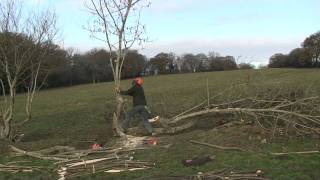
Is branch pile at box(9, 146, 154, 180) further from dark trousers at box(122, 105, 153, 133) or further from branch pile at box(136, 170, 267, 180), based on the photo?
dark trousers at box(122, 105, 153, 133)

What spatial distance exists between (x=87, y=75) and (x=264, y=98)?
69431 millimetres

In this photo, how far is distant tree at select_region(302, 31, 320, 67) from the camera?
245 feet

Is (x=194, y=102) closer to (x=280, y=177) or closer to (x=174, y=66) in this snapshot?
(x=280, y=177)

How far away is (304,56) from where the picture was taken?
77.3 m

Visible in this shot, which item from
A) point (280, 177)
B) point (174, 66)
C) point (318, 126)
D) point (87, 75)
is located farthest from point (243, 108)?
point (174, 66)

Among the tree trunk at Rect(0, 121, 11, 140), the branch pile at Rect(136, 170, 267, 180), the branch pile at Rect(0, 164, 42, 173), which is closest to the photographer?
the branch pile at Rect(136, 170, 267, 180)

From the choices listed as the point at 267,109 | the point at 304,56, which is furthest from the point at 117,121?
the point at 304,56

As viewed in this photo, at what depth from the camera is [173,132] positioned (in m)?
18.6

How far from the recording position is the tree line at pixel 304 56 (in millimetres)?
76025

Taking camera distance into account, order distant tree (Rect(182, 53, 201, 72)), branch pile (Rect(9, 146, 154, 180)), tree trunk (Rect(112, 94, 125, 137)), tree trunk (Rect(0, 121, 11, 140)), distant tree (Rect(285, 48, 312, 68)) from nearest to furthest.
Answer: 1. branch pile (Rect(9, 146, 154, 180))
2. tree trunk (Rect(112, 94, 125, 137))
3. tree trunk (Rect(0, 121, 11, 140))
4. distant tree (Rect(285, 48, 312, 68))
5. distant tree (Rect(182, 53, 201, 72))

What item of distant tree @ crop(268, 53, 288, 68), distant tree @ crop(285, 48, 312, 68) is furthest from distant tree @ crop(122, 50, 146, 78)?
distant tree @ crop(285, 48, 312, 68)

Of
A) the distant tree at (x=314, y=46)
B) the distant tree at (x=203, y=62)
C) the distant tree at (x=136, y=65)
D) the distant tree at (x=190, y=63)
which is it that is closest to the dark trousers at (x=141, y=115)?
the distant tree at (x=136, y=65)

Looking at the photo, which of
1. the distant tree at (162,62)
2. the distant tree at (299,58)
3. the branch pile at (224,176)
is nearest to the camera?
the branch pile at (224,176)

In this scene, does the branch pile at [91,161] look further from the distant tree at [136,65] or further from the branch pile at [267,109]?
the distant tree at [136,65]
